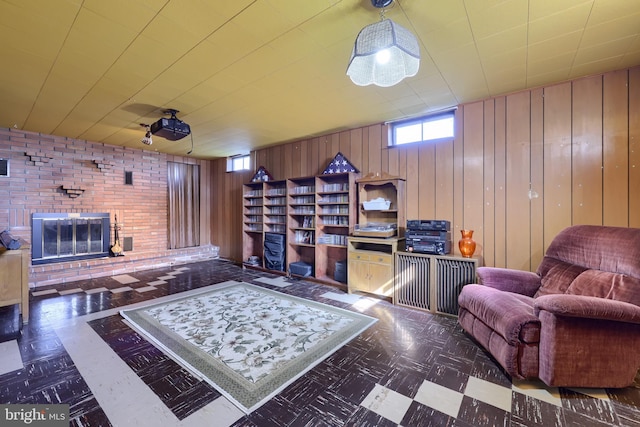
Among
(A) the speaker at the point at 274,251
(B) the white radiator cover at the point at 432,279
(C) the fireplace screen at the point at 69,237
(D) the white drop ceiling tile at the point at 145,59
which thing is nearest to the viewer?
(D) the white drop ceiling tile at the point at 145,59

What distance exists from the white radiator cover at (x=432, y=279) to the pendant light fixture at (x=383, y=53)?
2.19 meters

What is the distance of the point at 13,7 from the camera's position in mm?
1770

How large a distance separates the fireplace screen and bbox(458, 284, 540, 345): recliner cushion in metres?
6.35

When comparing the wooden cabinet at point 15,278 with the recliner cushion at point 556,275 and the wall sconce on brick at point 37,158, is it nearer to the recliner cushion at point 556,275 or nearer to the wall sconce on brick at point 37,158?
the wall sconce on brick at point 37,158

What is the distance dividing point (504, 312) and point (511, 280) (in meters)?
0.77

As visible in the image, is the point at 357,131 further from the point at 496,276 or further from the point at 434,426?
the point at 434,426

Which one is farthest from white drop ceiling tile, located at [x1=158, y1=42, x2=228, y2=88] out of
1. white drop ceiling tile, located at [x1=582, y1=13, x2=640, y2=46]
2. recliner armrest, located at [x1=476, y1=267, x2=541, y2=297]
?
recliner armrest, located at [x1=476, y1=267, x2=541, y2=297]

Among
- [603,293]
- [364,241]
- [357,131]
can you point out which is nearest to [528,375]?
[603,293]

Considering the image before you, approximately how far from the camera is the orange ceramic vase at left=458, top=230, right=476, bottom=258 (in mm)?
3152

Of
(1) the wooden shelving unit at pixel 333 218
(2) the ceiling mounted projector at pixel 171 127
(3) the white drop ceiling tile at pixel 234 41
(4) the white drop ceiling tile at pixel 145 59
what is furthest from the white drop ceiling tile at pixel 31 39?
(1) the wooden shelving unit at pixel 333 218

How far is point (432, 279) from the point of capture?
3264mm

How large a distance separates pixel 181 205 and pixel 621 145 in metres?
7.43

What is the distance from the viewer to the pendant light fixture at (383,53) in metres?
1.62

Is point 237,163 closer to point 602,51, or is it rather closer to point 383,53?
point 383,53
